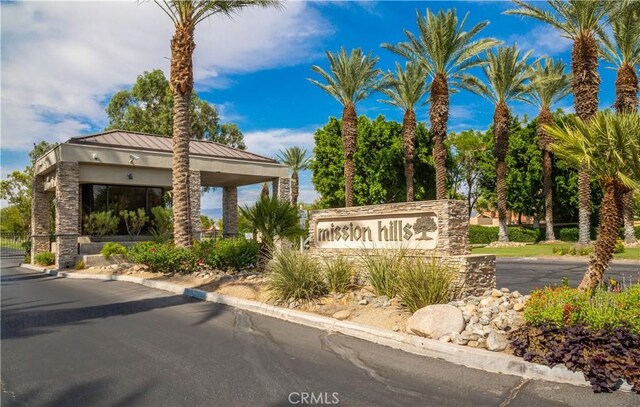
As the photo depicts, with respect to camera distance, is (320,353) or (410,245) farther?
(410,245)

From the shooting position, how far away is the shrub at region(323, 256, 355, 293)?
9969mm

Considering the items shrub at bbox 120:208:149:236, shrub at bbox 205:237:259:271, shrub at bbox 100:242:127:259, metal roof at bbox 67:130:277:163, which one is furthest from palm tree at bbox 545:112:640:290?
shrub at bbox 120:208:149:236

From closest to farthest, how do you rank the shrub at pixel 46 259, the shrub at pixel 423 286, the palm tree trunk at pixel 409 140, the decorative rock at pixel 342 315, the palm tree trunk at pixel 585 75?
1. the shrub at pixel 423 286
2. the decorative rock at pixel 342 315
3. the shrub at pixel 46 259
4. the palm tree trunk at pixel 585 75
5. the palm tree trunk at pixel 409 140

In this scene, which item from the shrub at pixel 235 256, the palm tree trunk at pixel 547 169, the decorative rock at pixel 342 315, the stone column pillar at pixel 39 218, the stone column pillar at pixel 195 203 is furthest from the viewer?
the palm tree trunk at pixel 547 169

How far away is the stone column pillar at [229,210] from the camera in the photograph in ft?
105

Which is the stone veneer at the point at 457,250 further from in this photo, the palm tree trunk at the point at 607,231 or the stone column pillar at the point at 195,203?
the stone column pillar at the point at 195,203

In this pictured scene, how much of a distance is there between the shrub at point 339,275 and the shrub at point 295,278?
162 mm

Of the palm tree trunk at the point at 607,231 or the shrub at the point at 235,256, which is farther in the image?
the shrub at the point at 235,256

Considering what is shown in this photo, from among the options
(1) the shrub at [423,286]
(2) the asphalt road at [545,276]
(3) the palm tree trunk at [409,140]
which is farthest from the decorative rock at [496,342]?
(3) the palm tree trunk at [409,140]

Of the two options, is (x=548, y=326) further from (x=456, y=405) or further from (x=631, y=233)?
(x=631, y=233)

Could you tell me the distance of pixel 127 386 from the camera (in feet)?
17.4

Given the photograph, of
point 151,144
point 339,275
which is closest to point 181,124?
point 339,275

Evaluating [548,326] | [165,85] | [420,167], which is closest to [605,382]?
[548,326]

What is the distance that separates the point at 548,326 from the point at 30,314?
9.61 meters
